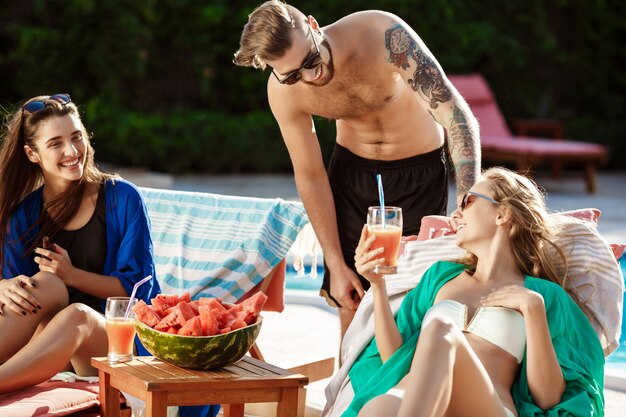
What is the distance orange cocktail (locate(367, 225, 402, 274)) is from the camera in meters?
2.68

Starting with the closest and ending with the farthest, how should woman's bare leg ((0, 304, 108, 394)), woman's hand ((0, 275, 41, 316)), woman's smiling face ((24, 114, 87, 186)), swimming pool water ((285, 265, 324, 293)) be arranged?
woman's bare leg ((0, 304, 108, 394)), woman's hand ((0, 275, 41, 316)), woman's smiling face ((24, 114, 87, 186)), swimming pool water ((285, 265, 324, 293))

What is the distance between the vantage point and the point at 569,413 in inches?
110

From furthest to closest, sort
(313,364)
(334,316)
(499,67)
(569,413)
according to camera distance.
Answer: (499,67) → (334,316) → (313,364) → (569,413)

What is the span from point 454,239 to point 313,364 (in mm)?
1131

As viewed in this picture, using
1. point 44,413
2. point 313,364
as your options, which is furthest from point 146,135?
point 44,413

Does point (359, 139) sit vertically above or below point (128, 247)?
above

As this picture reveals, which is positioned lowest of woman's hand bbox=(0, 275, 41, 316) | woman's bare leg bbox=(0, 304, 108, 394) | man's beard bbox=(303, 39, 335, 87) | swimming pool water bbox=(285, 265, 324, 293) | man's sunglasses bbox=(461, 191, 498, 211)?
swimming pool water bbox=(285, 265, 324, 293)

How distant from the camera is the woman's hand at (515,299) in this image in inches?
108

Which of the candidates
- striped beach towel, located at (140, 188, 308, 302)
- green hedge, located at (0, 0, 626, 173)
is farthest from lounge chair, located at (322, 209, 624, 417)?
green hedge, located at (0, 0, 626, 173)

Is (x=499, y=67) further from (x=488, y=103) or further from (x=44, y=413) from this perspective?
(x=44, y=413)

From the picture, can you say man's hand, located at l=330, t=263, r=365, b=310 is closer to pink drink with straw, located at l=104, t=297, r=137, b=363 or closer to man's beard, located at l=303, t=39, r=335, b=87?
man's beard, located at l=303, t=39, r=335, b=87

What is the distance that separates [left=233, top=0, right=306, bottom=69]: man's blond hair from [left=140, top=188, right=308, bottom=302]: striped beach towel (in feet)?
4.31

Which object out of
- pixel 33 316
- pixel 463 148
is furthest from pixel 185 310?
pixel 463 148

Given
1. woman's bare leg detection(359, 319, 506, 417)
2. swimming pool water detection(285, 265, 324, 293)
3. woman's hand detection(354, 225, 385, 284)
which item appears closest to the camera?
woman's bare leg detection(359, 319, 506, 417)
